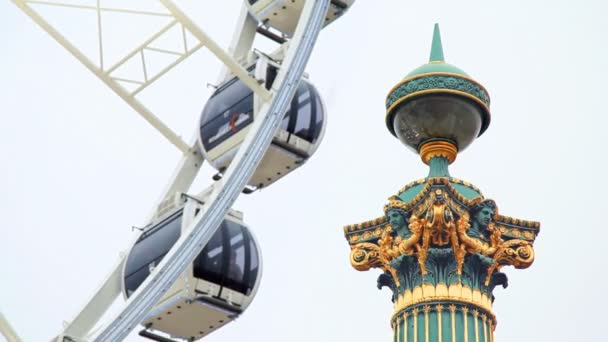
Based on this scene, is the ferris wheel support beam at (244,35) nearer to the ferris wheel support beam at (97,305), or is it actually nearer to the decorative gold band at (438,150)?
the ferris wheel support beam at (97,305)

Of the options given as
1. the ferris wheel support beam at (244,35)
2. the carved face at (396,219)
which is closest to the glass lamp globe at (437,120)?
the carved face at (396,219)

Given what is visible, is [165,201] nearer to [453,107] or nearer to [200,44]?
[200,44]

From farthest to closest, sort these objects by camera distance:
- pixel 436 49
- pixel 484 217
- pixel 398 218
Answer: pixel 436 49
pixel 398 218
pixel 484 217

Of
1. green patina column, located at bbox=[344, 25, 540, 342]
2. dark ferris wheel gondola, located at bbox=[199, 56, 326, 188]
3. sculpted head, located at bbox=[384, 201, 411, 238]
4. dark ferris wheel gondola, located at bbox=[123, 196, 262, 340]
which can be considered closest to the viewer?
dark ferris wheel gondola, located at bbox=[123, 196, 262, 340]

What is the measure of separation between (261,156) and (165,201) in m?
2.35

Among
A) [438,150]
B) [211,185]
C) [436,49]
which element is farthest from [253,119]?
[436,49]

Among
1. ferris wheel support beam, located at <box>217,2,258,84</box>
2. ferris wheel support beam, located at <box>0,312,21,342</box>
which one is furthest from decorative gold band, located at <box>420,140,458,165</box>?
ferris wheel support beam, located at <box>0,312,21,342</box>

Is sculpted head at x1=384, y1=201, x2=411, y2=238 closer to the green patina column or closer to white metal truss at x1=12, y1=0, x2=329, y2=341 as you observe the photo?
the green patina column

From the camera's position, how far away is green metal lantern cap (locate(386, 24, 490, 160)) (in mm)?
42688

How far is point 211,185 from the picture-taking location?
29.1m

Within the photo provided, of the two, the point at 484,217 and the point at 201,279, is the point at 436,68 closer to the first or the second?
the point at 484,217

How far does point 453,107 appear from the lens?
43.0m

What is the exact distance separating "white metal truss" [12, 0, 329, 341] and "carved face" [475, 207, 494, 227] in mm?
10470

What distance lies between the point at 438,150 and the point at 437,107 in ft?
3.74
